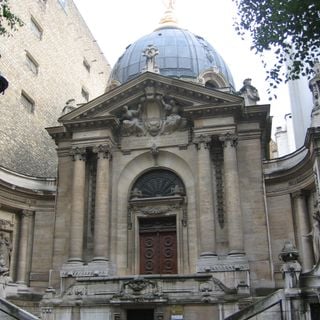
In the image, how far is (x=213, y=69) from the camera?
119ft

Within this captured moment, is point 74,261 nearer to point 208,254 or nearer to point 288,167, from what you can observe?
point 208,254

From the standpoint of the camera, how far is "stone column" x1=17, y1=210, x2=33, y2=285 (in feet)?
90.3

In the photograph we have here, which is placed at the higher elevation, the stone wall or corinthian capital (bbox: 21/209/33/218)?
the stone wall

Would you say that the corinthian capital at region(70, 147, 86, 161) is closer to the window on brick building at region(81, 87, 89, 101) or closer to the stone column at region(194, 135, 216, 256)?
the stone column at region(194, 135, 216, 256)

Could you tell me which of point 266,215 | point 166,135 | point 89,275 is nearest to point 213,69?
point 166,135

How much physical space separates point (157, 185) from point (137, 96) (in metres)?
4.78

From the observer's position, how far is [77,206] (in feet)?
82.1

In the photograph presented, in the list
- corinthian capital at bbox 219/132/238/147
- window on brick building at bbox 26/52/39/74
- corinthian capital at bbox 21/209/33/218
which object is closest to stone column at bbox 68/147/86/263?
corinthian capital at bbox 21/209/33/218

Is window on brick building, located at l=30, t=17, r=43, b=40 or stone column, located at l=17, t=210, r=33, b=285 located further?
window on brick building, located at l=30, t=17, r=43, b=40

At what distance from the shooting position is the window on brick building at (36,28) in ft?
117

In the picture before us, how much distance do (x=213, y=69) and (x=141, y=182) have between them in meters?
13.2

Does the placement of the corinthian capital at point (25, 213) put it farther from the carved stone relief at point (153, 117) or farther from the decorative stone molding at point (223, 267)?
the decorative stone molding at point (223, 267)

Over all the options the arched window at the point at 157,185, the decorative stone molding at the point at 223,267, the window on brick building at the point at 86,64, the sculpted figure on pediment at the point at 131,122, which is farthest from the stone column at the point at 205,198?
the window on brick building at the point at 86,64

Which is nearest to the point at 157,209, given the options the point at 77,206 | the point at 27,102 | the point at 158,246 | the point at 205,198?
the point at 158,246
